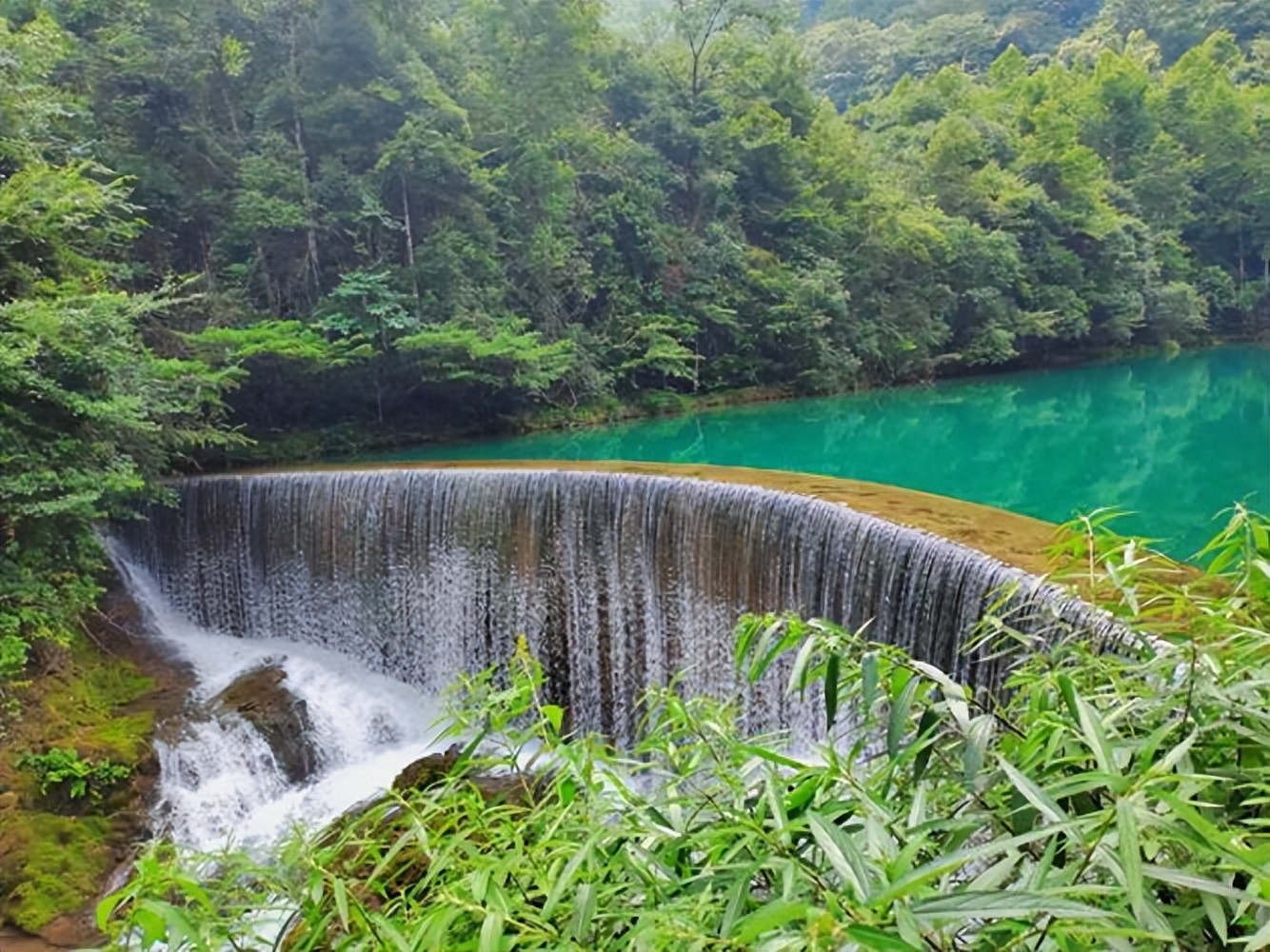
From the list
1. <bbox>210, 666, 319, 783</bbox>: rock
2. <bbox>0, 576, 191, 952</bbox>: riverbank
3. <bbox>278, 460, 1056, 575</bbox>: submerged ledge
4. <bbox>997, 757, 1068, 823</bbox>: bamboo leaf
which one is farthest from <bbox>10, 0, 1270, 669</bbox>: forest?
<bbox>997, 757, 1068, 823</bbox>: bamboo leaf

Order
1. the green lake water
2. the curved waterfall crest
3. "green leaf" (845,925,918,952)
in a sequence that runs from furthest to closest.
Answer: the green lake water, the curved waterfall crest, "green leaf" (845,925,918,952)

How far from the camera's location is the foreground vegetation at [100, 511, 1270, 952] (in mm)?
690

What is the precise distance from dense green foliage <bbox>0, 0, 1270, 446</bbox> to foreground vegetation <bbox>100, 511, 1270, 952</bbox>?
8.71m

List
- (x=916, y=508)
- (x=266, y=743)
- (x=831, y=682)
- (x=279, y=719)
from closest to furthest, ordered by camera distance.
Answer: (x=831, y=682)
(x=916, y=508)
(x=266, y=743)
(x=279, y=719)

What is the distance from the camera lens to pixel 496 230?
11781 millimetres

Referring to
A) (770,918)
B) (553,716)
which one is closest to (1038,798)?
(770,918)

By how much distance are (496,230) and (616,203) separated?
2.40 m

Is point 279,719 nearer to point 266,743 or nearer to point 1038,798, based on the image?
point 266,743

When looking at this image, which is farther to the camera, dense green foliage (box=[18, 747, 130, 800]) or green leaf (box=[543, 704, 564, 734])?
dense green foliage (box=[18, 747, 130, 800])

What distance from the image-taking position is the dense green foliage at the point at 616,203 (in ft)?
34.8

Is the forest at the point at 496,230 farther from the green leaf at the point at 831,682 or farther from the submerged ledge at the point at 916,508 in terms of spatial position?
the green leaf at the point at 831,682

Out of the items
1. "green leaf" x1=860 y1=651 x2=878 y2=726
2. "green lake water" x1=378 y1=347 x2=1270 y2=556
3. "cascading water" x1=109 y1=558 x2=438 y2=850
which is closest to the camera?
"green leaf" x1=860 y1=651 x2=878 y2=726

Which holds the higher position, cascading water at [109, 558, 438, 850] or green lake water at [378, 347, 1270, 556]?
green lake water at [378, 347, 1270, 556]

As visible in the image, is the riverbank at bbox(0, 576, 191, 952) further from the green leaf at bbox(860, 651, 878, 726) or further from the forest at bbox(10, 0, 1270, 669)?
the green leaf at bbox(860, 651, 878, 726)
